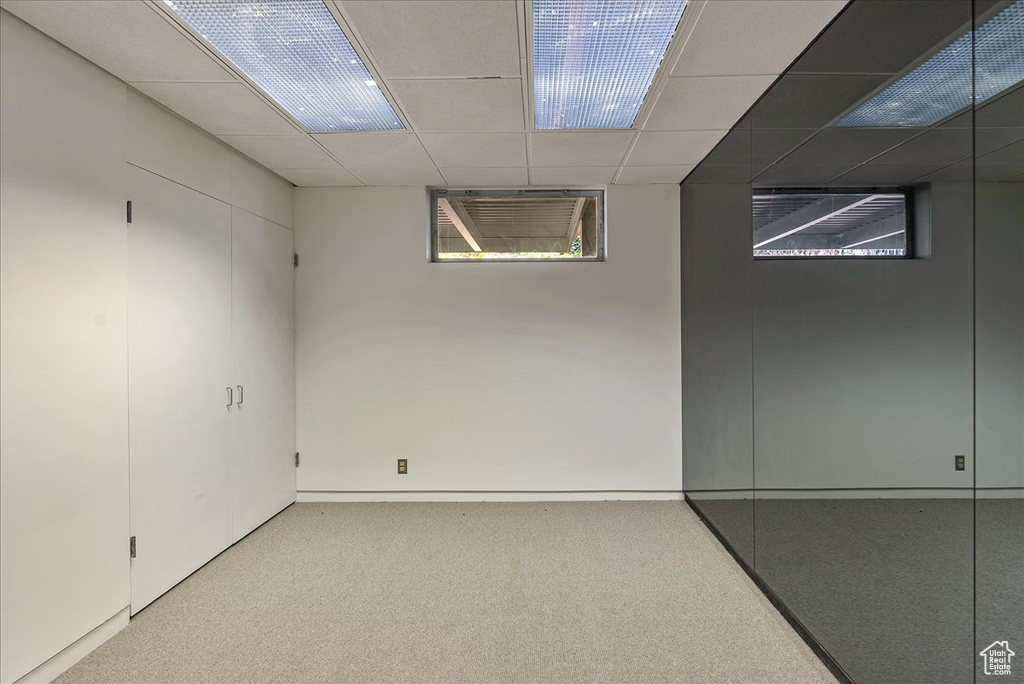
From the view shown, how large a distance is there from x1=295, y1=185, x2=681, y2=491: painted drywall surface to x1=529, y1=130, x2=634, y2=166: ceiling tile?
0.68 meters

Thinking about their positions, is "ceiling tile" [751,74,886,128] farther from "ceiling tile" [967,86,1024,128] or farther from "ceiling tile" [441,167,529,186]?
"ceiling tile" [441,167,529,186]

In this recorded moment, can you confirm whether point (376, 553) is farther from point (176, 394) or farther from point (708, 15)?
point (708, 15)

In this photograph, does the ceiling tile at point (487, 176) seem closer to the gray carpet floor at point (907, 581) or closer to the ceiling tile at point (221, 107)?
the ceiling tile at point (221, 107)

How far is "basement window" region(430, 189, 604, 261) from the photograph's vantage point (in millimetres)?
4043

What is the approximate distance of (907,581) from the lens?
1.52 m

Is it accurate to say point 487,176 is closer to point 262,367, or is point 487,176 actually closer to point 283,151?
point 283,151

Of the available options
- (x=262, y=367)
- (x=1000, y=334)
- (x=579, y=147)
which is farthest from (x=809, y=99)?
(x=262, y=367)

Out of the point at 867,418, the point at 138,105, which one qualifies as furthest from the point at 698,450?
the point at 138,105

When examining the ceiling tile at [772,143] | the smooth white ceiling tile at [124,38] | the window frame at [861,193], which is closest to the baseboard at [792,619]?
the window frame at [861,193]

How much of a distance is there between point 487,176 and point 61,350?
108 inches

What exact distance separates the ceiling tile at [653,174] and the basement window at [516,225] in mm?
314

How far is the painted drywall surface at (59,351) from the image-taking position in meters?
1.80

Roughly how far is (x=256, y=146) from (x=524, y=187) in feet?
6.44

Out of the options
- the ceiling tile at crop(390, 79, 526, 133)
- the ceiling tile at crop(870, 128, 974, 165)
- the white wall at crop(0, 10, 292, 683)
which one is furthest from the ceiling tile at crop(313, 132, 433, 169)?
the ceiling tile at crop(870, 128, 974, 165)
